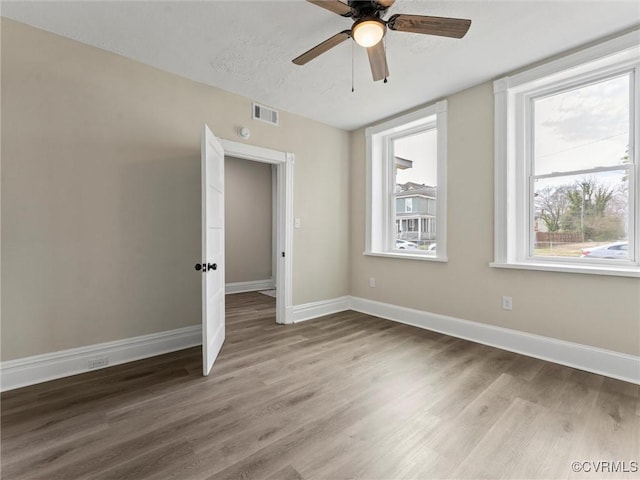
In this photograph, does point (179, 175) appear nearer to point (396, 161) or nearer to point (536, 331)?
point (396, 161)

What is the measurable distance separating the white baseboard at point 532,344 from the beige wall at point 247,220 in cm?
312

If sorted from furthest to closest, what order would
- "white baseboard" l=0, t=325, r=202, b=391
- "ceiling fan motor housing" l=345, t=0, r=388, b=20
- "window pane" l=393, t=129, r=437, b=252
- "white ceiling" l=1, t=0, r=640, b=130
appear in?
"window pane" l=393, t=129, r=437, b=252
"white baseboard" l=0, t=325, r=202, b=391
"white ceiling" l=1, t=0, r=640, b=130
"ceiling fan motor housing" l=345, t=0, r=388, b=20

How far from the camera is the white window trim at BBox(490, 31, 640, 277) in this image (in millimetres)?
→ 2369

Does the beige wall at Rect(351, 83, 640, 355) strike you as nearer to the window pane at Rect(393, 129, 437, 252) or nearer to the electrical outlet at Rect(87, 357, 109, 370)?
the window pane at Rect(393, 129, 437, 252)

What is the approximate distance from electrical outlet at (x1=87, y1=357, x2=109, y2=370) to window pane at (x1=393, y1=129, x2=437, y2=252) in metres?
3.51

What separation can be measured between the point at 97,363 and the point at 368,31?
3262 mm

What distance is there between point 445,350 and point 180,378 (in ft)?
7.94

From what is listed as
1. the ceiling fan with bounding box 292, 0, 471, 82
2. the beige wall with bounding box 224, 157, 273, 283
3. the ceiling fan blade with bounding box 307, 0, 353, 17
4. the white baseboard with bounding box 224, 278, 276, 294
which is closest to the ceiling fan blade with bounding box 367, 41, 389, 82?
the ceiling fan with bounding box 292, 0, 471, 82

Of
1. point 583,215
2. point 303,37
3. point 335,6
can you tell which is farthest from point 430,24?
point 583,215

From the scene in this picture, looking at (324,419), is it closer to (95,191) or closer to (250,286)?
(95,191)

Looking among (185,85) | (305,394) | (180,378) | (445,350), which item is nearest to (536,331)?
(445,350)

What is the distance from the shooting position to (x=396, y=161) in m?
4.23

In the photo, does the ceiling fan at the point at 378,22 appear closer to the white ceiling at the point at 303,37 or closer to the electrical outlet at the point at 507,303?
the white ceiling at the point at 303,37

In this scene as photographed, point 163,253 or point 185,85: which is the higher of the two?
point 185,85
